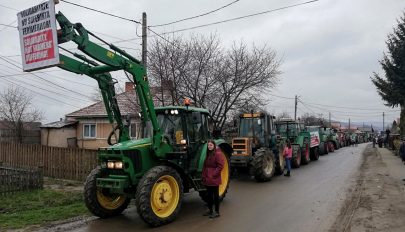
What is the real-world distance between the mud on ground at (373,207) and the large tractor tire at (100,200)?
185 inches

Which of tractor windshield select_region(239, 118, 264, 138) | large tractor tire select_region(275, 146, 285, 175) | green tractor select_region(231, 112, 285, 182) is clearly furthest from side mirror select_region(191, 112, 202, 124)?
large tractor tire select_region(275, 146, 285, 175)

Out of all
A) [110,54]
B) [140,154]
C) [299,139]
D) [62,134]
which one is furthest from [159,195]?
[62,134]

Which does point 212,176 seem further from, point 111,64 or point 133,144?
point 111,64

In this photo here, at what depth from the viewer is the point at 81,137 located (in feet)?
105

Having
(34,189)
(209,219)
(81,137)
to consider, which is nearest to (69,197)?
(34,189)

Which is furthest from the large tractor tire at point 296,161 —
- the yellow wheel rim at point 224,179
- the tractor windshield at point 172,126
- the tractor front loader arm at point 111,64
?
the tractor front loader arm at point 111,64

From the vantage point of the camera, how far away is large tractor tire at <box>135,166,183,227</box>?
847 cm

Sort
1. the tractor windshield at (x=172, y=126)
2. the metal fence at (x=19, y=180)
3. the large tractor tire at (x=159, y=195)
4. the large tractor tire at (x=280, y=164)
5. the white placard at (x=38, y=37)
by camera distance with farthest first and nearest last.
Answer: the large tractor tire at (x=280, y=164)
the metal fence at (x=19, y=180)
the tractor windshield at (x=172, y=126)
the large tractor tire at (x=159, y=195)
the white placard at (x=38, y=37)

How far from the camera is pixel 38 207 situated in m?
10.9

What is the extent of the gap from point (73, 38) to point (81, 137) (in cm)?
2478

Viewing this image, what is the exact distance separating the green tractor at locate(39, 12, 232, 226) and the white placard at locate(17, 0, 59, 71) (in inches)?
9.5

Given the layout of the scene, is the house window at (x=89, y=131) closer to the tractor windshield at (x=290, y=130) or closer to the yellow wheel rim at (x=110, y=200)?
the tractor windshield at (x=290, y=130)

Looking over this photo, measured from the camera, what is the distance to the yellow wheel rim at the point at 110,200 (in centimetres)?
962

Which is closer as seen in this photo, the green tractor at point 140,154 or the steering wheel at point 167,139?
the green tractor at point 140,154
